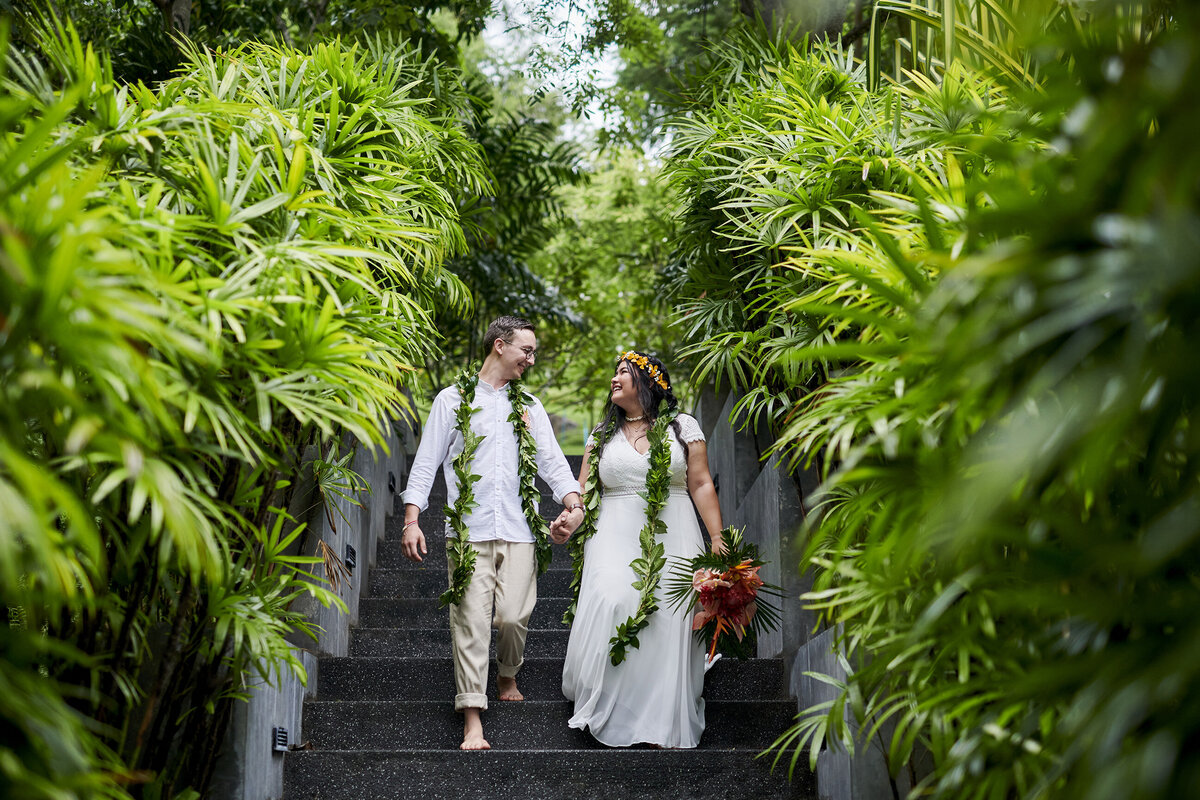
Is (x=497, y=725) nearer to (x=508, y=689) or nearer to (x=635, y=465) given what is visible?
(x=508, y=689)

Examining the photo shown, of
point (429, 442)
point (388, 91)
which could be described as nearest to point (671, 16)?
point (388, 91)

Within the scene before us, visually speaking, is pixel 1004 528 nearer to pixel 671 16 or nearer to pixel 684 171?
pixel 684 171

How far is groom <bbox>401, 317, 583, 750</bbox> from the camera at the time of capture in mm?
3885

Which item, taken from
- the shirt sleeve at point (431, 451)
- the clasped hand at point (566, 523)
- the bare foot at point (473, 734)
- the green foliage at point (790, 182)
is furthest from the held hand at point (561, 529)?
the green foliage at point (790, 182)

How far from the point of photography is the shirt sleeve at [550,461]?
169 inches

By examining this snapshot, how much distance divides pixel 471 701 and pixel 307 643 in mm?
776

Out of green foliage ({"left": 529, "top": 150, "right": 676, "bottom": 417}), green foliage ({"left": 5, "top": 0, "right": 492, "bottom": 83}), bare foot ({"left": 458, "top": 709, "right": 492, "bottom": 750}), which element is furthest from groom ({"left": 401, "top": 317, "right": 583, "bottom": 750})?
green foliage ({"left": 529, "top": 150, "right": 676, "bottom": 417})

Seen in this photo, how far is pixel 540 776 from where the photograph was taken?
140 inches

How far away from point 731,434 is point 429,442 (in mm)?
2021

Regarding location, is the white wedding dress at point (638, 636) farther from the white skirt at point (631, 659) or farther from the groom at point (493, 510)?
the groom at point (493, 510)

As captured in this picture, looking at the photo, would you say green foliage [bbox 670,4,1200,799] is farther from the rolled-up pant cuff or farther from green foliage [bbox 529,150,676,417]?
green foliage [bbox 529,150,676,417]

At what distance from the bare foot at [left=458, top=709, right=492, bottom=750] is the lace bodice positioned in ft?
3.54

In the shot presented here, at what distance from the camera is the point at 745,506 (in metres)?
5.03

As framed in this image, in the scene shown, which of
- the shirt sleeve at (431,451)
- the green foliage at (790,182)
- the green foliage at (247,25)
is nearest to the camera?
the green foliage at (790,182)
